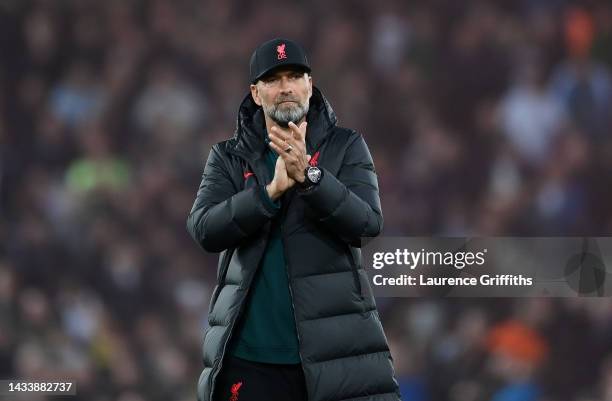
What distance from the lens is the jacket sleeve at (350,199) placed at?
2.65 metres

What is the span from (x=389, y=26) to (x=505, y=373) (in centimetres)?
157

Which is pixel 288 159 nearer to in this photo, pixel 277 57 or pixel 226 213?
pixel 226 213

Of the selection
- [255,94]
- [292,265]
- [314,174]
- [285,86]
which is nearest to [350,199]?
[314,174]

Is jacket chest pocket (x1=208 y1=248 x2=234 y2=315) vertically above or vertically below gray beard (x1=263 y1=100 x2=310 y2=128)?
below

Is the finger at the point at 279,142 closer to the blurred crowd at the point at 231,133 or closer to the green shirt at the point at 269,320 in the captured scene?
the green shirt at the point at 269,320

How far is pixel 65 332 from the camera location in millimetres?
4844

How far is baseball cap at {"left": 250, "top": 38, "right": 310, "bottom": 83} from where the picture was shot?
2826 millimetres

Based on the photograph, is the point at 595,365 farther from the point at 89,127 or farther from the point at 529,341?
the point at 89,127

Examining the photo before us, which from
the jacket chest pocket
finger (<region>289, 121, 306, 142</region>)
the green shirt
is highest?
finger (<region>289, 121, 306, 142</region>)

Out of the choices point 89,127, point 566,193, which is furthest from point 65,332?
point 566,193

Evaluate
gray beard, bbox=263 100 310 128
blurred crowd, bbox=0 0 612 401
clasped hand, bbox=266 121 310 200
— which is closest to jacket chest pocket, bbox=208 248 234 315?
clasped hand, bbox=266 121 310 200

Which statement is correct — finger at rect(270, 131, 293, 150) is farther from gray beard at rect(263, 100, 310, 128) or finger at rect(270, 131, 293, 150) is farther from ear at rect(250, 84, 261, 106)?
ear at rect(250, 84, 261, 106)

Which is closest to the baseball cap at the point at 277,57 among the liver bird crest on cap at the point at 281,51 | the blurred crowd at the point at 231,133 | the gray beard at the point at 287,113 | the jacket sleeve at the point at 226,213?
the liver bird crest on cap at the point at 281,51

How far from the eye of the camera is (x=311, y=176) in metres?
2.65
